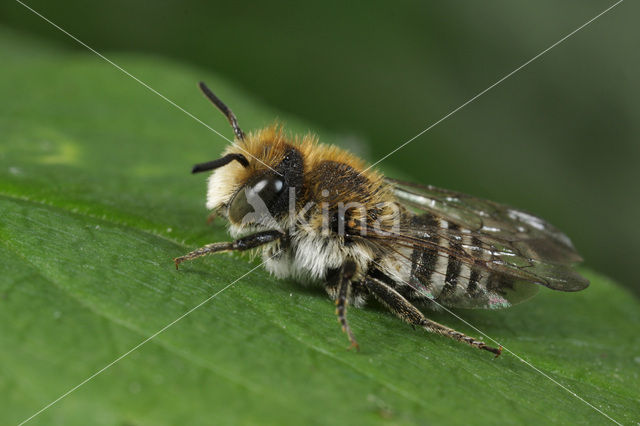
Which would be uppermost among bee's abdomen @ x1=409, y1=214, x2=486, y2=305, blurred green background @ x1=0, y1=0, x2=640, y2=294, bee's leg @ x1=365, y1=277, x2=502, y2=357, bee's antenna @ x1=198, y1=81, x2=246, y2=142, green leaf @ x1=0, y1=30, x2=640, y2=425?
blurred green background @ x1=0, y1=0, x2=640, y2=294

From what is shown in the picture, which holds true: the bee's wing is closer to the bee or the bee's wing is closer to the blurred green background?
the bee

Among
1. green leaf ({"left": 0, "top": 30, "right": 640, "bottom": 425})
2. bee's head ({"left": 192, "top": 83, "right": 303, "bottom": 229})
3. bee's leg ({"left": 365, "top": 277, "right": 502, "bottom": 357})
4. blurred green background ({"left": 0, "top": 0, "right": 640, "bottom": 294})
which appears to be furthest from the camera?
blurred green background ({"left": 0, "top": 0, "right": 640, "bottom": 294})

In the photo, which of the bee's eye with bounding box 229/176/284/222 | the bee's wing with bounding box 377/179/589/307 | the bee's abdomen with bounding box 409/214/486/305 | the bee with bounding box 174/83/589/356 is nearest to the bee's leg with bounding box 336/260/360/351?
the bee with bounding box 174/83/589/356

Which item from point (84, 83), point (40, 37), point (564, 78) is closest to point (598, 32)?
point (564, 78)

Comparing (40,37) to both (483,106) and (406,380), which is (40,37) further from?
(406,380)

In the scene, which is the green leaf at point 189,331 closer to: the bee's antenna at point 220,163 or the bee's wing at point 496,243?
the bee's wing at point 496,243

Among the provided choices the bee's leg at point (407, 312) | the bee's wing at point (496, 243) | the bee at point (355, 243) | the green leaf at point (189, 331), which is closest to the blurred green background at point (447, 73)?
the green leaf at point (189, 331)
